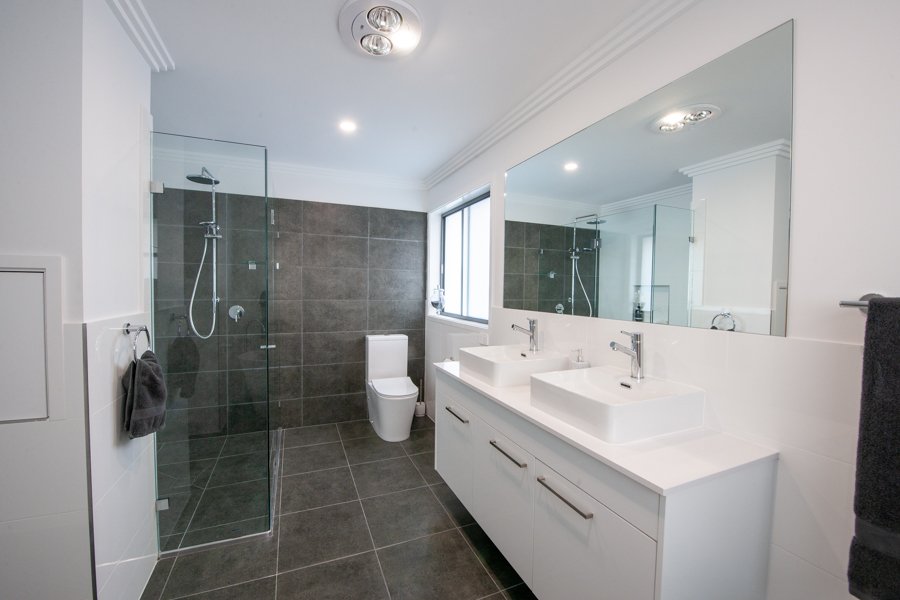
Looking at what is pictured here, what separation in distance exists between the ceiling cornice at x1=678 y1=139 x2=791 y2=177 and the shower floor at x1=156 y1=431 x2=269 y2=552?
255 centimetres

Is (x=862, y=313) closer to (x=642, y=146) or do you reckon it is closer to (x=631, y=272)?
(x=631, y=272)

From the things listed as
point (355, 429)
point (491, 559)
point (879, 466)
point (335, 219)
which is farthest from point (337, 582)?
point (335, 219)

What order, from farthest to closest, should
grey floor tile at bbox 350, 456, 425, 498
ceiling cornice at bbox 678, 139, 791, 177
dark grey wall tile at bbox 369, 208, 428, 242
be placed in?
dark grey wall tile at bbox 369, 208, 428, 242 < grey floor tile at bbox 350, 456, 425, 498 < ceiling cornice at bbox 678, 139, 791, 177

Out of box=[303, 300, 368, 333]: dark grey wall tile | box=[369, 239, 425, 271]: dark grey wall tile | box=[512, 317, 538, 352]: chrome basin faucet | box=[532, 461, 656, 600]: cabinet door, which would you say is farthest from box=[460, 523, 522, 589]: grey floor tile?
box=[369, 239, 425, 271]: dark grey wall tile

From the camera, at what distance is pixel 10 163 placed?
3.59ft

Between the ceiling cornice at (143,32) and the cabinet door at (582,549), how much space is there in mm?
2329

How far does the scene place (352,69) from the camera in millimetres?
1808

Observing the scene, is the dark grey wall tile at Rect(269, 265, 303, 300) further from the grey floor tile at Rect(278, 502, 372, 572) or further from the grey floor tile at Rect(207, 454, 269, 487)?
the grey floor tile at Rect(278, 502, 372, 572)

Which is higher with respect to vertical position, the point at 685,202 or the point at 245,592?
the point at 685,202

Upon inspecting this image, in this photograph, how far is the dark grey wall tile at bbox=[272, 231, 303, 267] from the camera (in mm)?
3223

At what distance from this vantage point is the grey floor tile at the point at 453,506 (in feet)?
6.81

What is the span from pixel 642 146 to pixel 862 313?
951 millimetres

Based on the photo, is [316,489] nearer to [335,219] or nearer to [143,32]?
[335,219]

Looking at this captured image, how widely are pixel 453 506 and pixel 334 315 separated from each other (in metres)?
2.04
